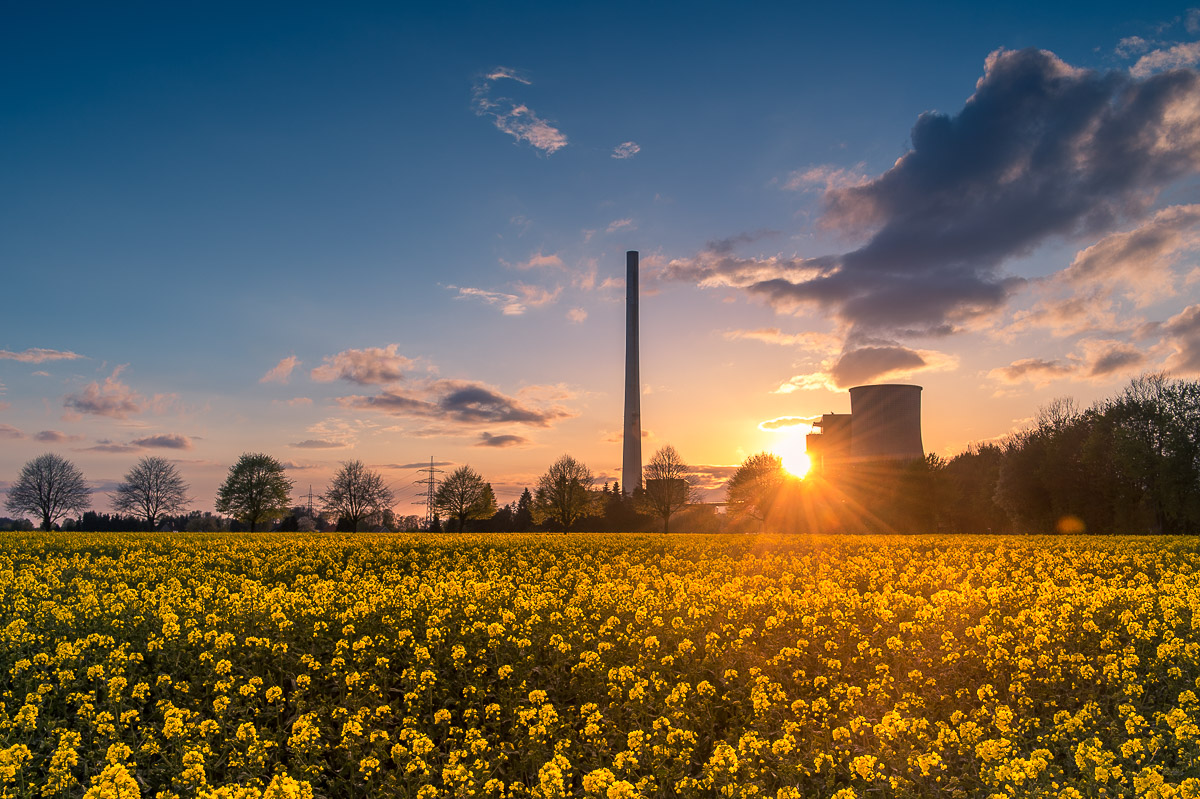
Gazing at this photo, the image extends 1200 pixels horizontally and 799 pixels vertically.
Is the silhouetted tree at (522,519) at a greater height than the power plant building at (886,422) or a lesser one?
lesser

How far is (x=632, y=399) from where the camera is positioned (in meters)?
91.4

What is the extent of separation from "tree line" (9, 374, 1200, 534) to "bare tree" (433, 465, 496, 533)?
121mm

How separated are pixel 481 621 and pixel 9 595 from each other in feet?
28.6

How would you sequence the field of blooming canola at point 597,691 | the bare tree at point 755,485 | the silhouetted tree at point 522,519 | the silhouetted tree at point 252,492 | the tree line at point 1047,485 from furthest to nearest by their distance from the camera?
1. the silhouetted tree at point 522,519
2. the bare tree at point 755,485
3. the silhouetted tree at point 252,492
4. the tree line at point 1047,485
5. the field of blooming canola at point 597,691

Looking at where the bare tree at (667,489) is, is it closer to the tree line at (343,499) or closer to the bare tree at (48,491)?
the tree line at (343,499)

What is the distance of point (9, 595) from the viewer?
11.9 meters

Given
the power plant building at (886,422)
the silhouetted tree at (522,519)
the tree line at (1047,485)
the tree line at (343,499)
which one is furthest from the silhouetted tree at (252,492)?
the power plant building at (886,422)

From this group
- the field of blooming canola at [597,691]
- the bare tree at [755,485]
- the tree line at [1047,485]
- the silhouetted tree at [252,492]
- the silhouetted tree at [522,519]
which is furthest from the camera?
the silhouetted tree at [522,519]

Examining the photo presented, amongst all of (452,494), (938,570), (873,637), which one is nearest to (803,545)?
(938,570)

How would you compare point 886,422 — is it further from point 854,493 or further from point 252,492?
point 252,492

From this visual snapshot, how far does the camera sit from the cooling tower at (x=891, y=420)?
282ft

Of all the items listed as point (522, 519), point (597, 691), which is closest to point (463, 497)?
point (522, 519)

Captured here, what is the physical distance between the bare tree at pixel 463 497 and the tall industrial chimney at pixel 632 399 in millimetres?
22204

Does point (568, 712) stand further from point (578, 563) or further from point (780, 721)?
point (578, 563)
